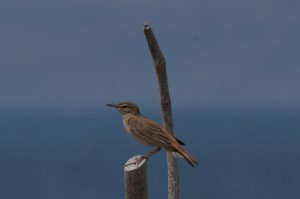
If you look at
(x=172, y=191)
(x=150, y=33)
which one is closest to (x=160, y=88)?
(x=150, y=33)

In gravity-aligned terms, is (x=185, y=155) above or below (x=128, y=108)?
below

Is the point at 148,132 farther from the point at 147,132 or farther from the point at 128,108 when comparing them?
the point at 128,108

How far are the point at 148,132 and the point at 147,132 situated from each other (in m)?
0.01

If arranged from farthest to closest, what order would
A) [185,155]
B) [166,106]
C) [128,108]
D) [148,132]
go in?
1. [166,106]
2. [128,108]
3. [148,132]
4. [185,155]

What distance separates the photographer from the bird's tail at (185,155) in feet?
17.3

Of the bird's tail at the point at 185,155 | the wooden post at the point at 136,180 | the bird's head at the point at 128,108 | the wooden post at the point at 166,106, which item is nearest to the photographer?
the bird's tail at the point at 185,155

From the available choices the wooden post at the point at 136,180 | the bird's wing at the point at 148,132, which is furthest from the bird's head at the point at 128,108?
the wooden post at the point at 136,180

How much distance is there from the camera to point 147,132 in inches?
221

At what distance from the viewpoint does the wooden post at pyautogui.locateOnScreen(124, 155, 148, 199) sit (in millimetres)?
5395

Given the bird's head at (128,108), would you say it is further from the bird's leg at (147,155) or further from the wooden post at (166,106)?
the wooden post at (166,106)

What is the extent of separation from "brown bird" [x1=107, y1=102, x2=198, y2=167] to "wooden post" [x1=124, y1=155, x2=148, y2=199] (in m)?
0.09

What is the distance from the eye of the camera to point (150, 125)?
5684 mm

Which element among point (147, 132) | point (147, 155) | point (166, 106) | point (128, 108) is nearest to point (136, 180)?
point (147, 155)

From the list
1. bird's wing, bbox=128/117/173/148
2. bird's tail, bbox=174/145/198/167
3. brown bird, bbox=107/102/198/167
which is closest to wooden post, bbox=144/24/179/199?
brown bird, bbox=107/102/198/167
